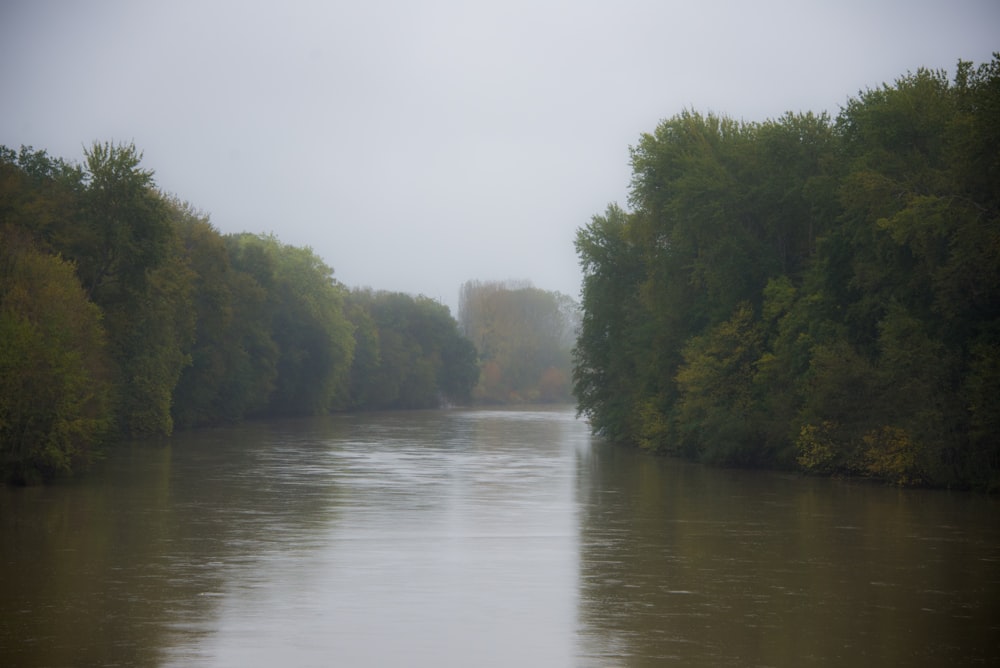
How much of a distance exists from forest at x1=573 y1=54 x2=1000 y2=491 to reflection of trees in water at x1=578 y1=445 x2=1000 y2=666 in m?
4.47

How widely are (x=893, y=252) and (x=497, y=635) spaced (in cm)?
2621

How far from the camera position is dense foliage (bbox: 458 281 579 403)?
518ft

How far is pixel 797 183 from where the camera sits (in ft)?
149

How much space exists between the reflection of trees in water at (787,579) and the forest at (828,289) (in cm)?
447

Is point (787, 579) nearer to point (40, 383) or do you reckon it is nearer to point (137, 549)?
point (137, 549)

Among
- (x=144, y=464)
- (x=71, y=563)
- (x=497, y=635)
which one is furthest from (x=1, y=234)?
(x=497, y=635)

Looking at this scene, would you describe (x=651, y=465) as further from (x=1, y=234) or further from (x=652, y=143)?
(x=1, y=234)

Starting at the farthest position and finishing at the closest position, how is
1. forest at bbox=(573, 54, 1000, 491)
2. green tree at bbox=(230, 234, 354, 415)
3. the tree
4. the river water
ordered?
1. the tree
2. green tree at bbox=(230, 234, 354, 415)
3. forest at bbox=(573, 54, 1000, 491)
4. the river water

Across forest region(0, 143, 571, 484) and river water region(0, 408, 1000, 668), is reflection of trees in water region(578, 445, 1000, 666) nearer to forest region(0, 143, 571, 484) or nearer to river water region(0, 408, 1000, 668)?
river water region(0, 408, 1000, 668)

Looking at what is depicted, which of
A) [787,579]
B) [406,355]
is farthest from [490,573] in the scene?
[406,355]

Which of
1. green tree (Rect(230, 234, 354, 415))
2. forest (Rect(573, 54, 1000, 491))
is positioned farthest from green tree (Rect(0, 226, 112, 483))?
green tree (Rect(230, 234, 354, 415))

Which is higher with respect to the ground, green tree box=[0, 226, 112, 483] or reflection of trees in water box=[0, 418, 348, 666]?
green tree box=[0, 226, 112, 483]

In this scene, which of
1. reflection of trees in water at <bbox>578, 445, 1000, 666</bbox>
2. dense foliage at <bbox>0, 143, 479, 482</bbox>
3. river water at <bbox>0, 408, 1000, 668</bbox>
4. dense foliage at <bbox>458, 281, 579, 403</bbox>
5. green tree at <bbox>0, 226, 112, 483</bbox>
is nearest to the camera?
river water at <bbox>0, 408, 1000, 668</bbox>

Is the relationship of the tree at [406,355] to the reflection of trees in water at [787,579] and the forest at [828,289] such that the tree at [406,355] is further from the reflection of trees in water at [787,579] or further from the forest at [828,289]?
the reflection of trees in water at [787,579]
